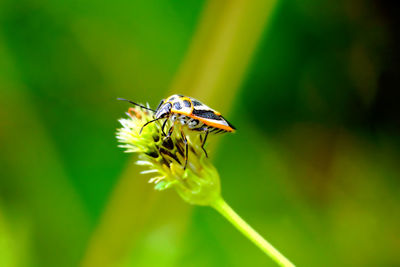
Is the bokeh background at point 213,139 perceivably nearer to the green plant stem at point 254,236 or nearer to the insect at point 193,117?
the insect at point 193,117

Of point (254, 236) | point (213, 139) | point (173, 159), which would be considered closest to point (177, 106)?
point (173, 159)

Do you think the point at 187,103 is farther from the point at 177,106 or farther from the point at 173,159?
the point at 173,159

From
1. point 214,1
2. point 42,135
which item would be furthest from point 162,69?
point 42,135

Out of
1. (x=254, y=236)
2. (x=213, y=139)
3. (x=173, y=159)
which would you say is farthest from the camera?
(x=213, y=139)

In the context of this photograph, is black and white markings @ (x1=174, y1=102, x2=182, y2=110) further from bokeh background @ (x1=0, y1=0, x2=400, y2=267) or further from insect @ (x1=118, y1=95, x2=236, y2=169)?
bokeh background @ (x1=0, y1=0, x2=400, y2=267)

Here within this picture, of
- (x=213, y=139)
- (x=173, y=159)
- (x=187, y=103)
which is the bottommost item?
(x=213, y=139)

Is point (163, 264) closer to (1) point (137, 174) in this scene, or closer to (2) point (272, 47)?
(1) point (137, 174)

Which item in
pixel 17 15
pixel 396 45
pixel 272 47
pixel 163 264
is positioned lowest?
pixel 163 264

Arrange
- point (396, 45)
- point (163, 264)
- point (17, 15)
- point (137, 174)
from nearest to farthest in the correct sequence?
point (163, 264)
point (137, 174)
point (396, 45)
point (17, 15)
